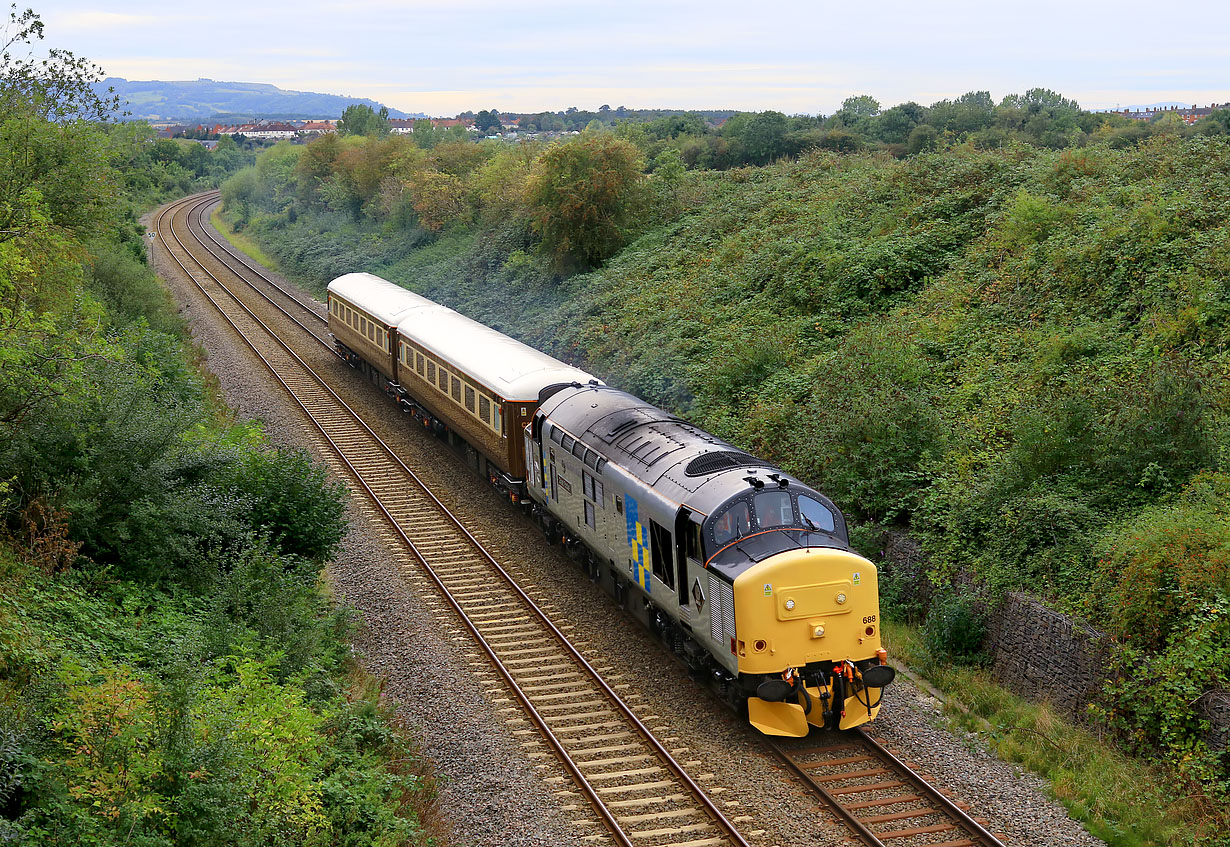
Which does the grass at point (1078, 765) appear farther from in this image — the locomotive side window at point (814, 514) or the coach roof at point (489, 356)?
the coach roof at point (489, 356)

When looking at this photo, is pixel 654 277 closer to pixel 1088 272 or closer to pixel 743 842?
pixel 1088 272

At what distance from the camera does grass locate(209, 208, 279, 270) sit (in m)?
62.0

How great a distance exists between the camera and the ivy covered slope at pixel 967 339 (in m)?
13.3

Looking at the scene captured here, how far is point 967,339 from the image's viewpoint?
21.7 meters

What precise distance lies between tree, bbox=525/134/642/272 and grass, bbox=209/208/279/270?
25.7 meters

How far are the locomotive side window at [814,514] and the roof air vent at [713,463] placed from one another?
1.24m

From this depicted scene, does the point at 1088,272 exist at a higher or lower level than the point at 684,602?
higher

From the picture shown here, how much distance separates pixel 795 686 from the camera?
1271 centimetres

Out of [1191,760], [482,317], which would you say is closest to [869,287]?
[1191,760]

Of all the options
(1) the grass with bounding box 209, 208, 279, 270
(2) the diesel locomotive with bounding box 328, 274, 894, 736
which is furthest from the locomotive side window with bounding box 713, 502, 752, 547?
(1) the grass with bounding box 209, 208, 279, 270

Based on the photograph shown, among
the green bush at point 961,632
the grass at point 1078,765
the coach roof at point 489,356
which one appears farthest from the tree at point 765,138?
the grass at point 1078,765

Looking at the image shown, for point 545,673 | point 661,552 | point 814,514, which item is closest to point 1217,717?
point 814,514

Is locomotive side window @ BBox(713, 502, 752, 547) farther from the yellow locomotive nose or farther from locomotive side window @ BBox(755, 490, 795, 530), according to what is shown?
the yellow locomotive nose

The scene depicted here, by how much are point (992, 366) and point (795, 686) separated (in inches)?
397
